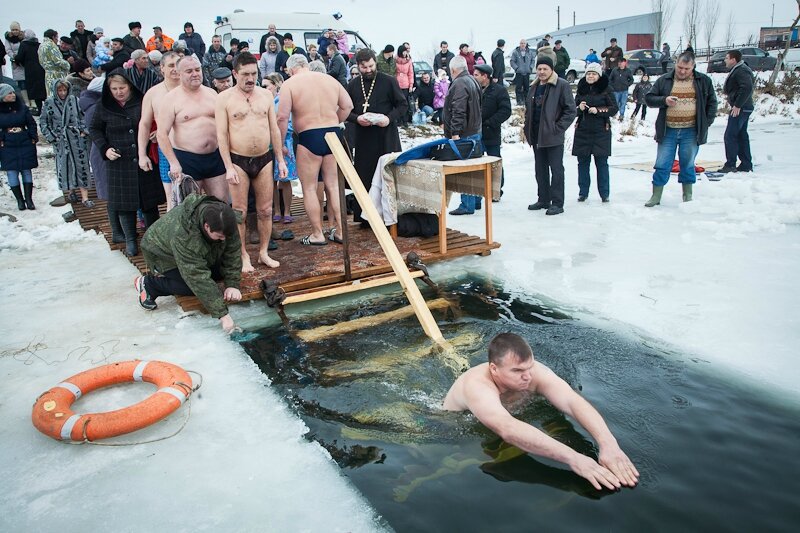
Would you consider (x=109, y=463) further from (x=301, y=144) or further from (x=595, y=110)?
(x=595, y=110)

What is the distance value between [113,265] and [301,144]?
245 centimetres

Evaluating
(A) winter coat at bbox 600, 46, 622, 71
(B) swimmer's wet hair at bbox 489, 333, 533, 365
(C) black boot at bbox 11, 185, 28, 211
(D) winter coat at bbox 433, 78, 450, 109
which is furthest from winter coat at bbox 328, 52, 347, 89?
(B) swimmer's wet hair at bbox 489, 333, 533, 365

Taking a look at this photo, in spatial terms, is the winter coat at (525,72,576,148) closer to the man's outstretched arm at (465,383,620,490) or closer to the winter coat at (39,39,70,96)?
the man's outstretched arm at (465,383,620,490)

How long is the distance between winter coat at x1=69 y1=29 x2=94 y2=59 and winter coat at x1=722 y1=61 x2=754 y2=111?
12269mm

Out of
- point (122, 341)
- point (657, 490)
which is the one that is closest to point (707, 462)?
point (657, 490)

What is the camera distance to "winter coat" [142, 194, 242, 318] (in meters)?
4.24

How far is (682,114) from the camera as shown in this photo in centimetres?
735

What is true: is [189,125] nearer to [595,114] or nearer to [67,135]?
[67,135]

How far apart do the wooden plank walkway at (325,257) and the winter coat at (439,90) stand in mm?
8344

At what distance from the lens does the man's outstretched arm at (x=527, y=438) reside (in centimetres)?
262

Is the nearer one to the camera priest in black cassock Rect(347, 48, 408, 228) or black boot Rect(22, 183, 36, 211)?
priest in black cassock Rect(347, 48, 408, 228)

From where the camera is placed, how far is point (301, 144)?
5.76 m

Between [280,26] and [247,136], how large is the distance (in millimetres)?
11756

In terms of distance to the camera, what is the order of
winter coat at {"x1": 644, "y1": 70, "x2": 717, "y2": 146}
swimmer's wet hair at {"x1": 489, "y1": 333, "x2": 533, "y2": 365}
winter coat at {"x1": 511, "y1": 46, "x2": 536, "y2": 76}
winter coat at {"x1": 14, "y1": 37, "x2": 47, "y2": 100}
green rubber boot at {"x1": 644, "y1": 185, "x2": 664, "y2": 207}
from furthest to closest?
winter coat at {"x1": 511, "y1": 46, "x2": 536, "y2": 76}, winter coat at {"x1": 14, "y1": 37, "x2": 47, "y2": 100}, green rubber boot at {"x1": 644, "y1": 185, "x2": 664, "y2": 207}, winter coat at {"x1": 644, "y1": 70, "x2": 717, "y2": 146}, swimmer's wet hair at {"x1": 489, "y1": 333, "x2": 533, "y2": 365}
